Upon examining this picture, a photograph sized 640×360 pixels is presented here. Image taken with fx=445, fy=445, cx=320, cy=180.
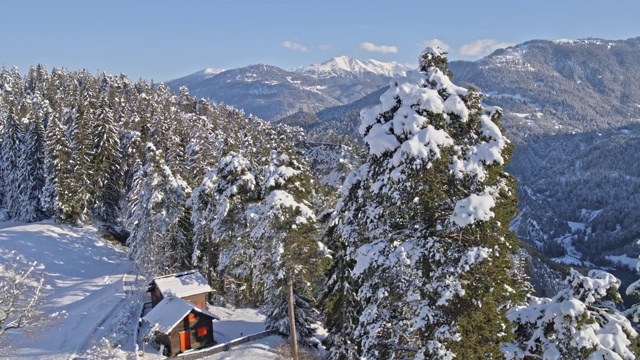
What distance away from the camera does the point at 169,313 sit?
3222 cm

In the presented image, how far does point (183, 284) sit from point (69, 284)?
16.4 meters

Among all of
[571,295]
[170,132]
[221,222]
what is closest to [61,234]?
[170,132]

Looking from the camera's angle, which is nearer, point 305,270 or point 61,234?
point 305,270

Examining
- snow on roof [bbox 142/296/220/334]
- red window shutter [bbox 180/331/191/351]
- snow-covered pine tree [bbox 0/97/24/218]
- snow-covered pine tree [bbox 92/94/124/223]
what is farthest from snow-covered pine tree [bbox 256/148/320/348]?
snow-covered pine tree [bbox 0/97/24/218]

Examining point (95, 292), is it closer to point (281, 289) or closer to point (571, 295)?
point (281, 289)

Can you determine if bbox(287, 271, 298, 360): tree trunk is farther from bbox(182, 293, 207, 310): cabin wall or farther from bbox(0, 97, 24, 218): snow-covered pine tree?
bbox(0, 97, 24, 218): snow-covered pine tree

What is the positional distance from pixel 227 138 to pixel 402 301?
84.5ft

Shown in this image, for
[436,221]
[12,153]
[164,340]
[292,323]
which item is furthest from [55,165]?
[436,221]

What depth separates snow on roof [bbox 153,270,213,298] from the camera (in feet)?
115

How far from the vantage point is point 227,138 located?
35688 mm

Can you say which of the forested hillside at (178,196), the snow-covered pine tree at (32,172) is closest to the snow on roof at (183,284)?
the forested hillside at (178,196)

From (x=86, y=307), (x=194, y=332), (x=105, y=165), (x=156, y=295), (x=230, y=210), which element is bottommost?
(x=194, y=332)

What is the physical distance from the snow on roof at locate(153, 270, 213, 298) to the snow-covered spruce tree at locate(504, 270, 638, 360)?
92.4 ft

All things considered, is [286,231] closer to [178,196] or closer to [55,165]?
[178,196]
